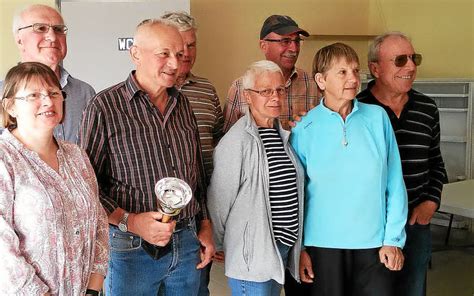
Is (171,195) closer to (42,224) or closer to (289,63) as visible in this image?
(42,224)

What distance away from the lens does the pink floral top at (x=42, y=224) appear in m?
1.31

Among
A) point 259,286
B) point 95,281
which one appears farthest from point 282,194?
point 95,281

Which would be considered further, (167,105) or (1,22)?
(1,22)

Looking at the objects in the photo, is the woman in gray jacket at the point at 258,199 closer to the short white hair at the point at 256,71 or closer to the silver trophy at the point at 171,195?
the short white hair at the point at 256,71

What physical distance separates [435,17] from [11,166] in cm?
533

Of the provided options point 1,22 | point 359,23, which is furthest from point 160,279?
point 359,23

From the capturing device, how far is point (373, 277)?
7.00 ft

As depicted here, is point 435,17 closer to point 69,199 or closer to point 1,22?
point 1,22

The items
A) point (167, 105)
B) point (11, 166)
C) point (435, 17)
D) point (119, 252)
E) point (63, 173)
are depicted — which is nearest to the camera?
point (11, 166)

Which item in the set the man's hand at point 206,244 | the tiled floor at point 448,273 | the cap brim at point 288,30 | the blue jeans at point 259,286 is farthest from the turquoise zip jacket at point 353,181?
the tiled floor at point 448,273

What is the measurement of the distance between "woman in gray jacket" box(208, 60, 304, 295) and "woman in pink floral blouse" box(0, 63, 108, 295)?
62 centimetres

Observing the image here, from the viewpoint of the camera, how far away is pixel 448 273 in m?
4.27

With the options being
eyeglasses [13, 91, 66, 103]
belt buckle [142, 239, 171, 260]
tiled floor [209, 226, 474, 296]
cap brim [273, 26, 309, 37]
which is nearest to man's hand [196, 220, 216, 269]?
belt buckle [142, 239, 171, 260]

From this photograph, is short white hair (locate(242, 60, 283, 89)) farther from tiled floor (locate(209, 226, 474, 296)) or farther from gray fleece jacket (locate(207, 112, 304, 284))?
tiled floor (locate(209, 226, 474, 296))
